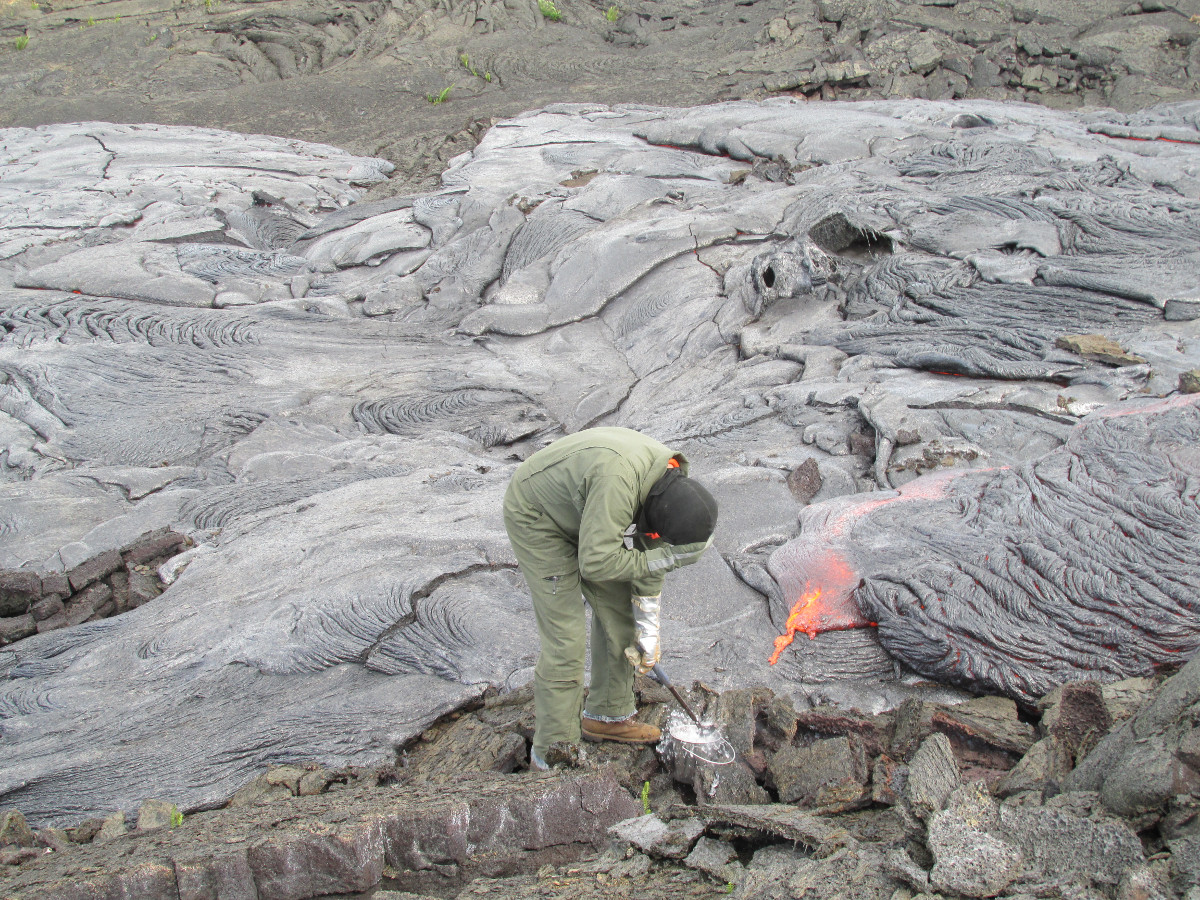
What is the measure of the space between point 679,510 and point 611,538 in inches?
10.3

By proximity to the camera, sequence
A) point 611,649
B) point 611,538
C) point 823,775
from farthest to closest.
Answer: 1. point 611,649
2. point 611,538
3. point 823,775

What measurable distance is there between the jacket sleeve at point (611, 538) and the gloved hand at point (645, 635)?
0.22m

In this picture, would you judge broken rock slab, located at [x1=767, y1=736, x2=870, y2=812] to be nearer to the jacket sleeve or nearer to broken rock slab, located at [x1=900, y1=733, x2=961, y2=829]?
broken rock slab, located at [x1=900, y1=733, x2=961, y2=829]

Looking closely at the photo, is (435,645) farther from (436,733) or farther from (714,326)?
(714,326)

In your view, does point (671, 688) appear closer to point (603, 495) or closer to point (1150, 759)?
point (603, 495)

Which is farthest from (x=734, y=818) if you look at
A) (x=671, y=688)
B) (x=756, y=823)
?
(x=671, y=688)

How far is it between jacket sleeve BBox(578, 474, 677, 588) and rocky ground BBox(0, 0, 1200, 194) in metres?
9.86

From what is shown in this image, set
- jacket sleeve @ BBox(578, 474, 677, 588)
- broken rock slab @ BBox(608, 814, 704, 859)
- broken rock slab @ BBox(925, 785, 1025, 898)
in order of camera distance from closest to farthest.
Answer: broken rock slab @ BBox(925, 785, 1025, 898), broken rock slab @ BBox(608, 814, 704, 859), jacket sleeve @ BBox(578, 474, 677, 588)

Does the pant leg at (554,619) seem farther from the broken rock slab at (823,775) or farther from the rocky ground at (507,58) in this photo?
the rocky ground at (507,58)

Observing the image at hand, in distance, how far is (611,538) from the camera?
9.79 feet

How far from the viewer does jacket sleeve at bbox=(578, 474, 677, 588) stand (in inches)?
117

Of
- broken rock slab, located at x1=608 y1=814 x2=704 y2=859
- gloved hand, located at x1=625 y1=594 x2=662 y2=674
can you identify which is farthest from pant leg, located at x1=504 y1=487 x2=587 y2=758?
broken rock slab, located at x1=608 y1=814 x2=704 y2=859

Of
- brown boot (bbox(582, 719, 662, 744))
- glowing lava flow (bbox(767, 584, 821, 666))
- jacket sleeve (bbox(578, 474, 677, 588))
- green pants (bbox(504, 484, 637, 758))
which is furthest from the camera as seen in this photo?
glowing lava flow (bbox(767, 584, 821, 666))

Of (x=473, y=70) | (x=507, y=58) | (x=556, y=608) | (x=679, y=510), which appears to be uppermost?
(x=507, y=58)
